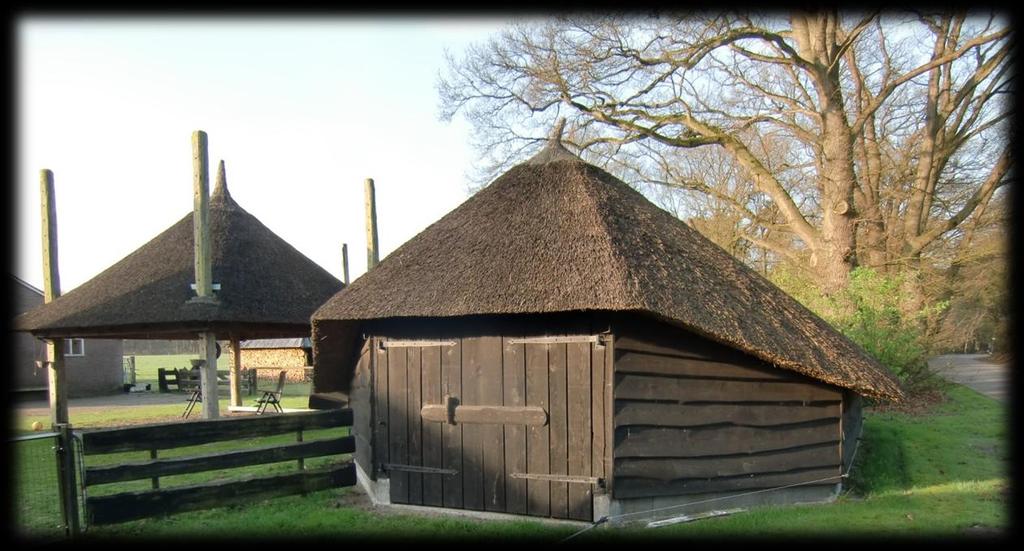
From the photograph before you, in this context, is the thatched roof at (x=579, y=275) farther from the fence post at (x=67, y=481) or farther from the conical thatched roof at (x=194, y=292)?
the conical thatched roof at (x=194, y=292)

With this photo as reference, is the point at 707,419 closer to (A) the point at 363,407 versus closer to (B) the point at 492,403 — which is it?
(B) the point at 492,403

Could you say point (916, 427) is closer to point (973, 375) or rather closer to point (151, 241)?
point (973, 375)

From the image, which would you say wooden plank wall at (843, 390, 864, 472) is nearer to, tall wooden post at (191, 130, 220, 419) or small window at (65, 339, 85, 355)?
tall wooden post at (191, 130, 220, 419)

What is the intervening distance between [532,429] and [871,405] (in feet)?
40.3

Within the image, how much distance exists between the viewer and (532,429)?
27.1 feet

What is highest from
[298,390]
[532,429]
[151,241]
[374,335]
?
[151,241]

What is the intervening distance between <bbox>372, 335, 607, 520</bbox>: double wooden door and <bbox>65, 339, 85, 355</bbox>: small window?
25438 millimetres

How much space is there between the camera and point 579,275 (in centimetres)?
796

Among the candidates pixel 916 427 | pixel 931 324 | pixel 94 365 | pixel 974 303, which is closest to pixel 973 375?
pixel 974 303

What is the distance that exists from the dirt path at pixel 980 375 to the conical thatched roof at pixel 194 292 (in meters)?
17.5

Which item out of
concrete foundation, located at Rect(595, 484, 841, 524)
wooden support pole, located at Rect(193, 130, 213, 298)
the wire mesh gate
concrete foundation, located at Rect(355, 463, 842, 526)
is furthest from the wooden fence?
wooden support pole, located at Rect(193, 130, 213, 298)

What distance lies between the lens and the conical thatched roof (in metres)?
16.6

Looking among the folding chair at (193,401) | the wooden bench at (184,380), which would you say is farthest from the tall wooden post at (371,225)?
the wooden bench at (184,380)

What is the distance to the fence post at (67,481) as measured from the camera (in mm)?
7551
